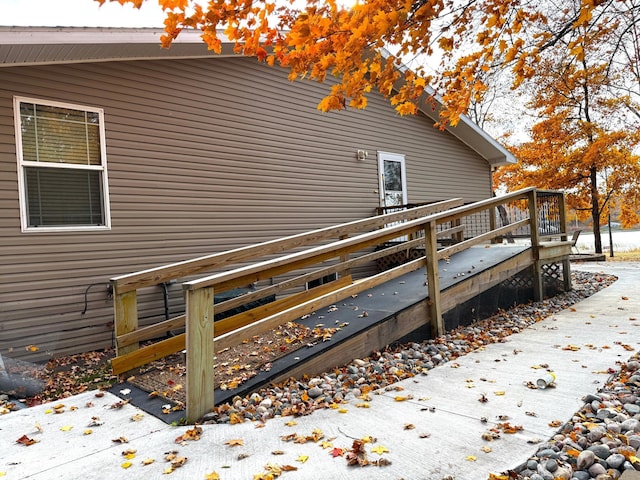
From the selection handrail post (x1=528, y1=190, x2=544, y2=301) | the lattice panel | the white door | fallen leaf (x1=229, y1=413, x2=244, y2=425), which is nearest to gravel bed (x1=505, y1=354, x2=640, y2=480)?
fallen leaf (x1=229, y1=413, x2=244, y2=425)

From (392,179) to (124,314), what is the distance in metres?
6.81

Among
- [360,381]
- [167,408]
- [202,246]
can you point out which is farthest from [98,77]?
[360,381]

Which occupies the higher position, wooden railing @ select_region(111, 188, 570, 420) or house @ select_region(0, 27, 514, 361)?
house @ select_region(0, 27, 514, 361)

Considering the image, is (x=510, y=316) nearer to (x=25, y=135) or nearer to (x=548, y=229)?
(x=548, y=229)

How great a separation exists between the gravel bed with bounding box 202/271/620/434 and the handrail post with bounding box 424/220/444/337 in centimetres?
14

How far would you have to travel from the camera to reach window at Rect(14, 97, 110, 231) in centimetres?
478

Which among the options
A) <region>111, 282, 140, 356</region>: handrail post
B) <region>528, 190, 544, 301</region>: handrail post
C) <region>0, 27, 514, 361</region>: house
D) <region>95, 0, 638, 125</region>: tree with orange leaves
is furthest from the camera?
<region>528, 190, 544, 301</region>: handrail post

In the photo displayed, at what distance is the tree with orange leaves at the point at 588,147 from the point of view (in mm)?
13438

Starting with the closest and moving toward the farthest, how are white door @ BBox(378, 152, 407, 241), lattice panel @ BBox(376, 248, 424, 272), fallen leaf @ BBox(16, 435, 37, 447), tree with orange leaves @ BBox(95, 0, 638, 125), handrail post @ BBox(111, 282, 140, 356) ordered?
fallen leaf @ BBox(16, 435, 37, 447) → handrail post @ BBox(111, 282, 140, 356) → tree with orange leaves @ BBox(95, 0, 638, 125) → lattice panel @ BBox(376, 248, 424, 272) → white door @ BBox(378, 152, 407, 241)

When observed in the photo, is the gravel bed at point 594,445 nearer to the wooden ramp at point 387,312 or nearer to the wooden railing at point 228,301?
the wooden ramp at point 387,312

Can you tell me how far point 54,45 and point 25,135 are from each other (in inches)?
42.0

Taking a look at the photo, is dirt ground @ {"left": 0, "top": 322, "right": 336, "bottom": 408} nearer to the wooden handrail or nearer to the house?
the house

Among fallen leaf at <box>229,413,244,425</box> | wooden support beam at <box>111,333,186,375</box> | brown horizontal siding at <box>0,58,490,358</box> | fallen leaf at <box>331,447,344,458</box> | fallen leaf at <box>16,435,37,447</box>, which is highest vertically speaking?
brown horizontal siding at <box>0,58,490,358</box>

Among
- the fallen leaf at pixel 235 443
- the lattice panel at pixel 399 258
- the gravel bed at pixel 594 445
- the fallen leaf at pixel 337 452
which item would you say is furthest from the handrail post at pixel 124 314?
A: the lattice panel at pixel 399 258
